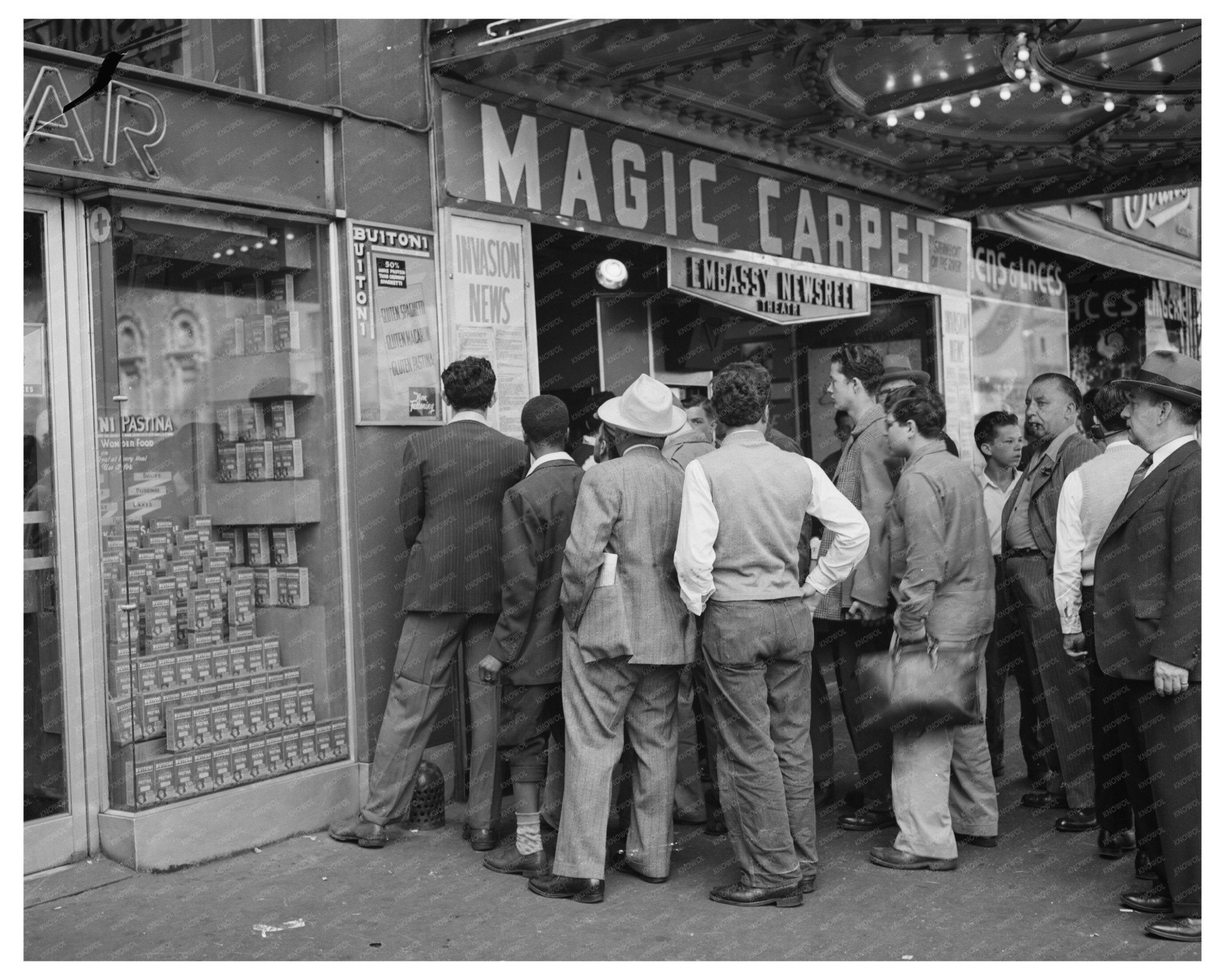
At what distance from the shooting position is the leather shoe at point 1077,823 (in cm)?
579

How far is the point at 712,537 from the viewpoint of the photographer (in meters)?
4.66

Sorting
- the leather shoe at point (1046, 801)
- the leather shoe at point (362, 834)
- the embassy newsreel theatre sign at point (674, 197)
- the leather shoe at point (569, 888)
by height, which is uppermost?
the embassy newsreel theatre sign at point (674, 197)

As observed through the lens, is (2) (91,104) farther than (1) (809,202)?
No

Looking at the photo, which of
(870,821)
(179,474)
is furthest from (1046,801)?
(179,474)

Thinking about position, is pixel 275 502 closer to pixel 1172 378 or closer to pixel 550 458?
pixel 550 458

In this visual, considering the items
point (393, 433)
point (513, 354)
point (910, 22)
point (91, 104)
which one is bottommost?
point (393, 433)

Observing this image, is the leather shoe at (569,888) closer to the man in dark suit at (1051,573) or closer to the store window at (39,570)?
the store window at (39,570)

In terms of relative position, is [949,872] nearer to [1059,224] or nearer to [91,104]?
[91,104]

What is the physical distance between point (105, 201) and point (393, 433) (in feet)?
5.33

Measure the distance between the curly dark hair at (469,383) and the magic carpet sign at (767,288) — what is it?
2.26m

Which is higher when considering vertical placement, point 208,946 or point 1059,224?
point 1059,224

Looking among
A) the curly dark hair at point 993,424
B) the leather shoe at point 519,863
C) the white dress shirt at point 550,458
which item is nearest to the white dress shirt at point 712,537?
the white dress shirt at point 550,458

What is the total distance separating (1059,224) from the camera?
11609mm

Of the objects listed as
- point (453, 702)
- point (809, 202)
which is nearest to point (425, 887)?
point (453, 702)
